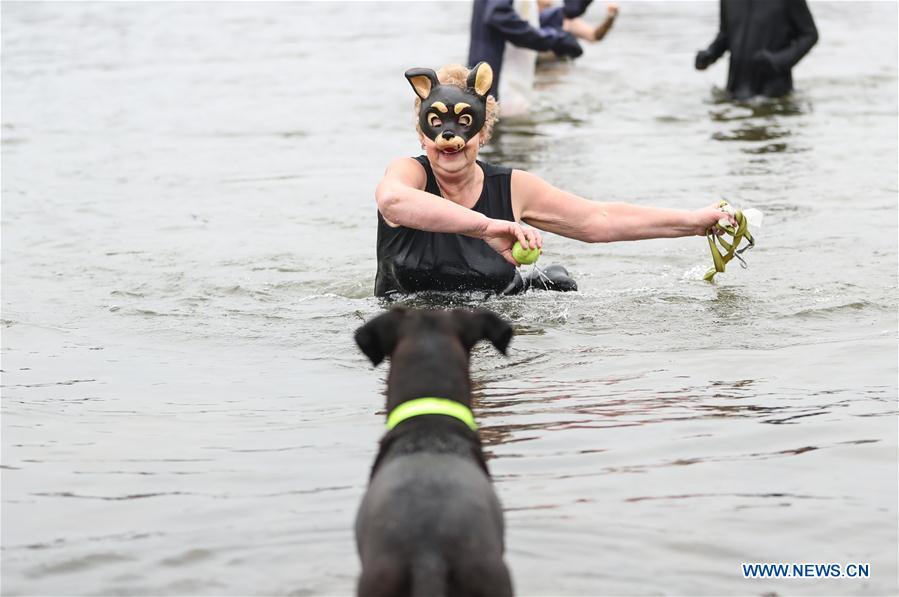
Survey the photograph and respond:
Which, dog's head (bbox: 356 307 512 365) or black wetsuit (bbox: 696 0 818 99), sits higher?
black wetsuit (bbox: 696 0 818 99)

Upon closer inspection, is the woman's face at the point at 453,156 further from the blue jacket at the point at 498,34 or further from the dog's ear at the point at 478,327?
the blue jacket at the point at 498,34

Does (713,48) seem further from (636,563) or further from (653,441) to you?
(636,563)

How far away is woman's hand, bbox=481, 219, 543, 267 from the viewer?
5.84 meters

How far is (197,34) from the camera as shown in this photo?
23625 millimetres

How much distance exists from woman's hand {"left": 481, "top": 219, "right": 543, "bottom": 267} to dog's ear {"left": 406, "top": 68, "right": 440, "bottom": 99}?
1.18 meters

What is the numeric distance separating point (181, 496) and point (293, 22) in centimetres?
2083

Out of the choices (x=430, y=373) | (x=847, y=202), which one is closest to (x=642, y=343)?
(x=430, y=373)

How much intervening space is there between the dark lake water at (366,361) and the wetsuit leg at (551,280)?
0.37 feet

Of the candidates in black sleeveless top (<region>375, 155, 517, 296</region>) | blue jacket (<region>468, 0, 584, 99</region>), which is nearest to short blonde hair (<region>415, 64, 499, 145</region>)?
black sleeveless top (<region>375, 155, 517, 296</region>)

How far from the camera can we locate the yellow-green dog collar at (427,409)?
12.0ft

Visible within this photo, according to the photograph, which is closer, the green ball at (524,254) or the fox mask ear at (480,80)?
the green ball at (524,254)

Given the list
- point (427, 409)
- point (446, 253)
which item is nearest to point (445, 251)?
point (446, 253)

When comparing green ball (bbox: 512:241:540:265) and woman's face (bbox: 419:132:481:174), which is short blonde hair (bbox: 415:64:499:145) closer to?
woman's face (bbox: 419:132:481:174)

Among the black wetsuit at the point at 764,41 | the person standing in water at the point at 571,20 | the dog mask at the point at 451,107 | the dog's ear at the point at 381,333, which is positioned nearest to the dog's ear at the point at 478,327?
the dog's ear at the point at 381,333
